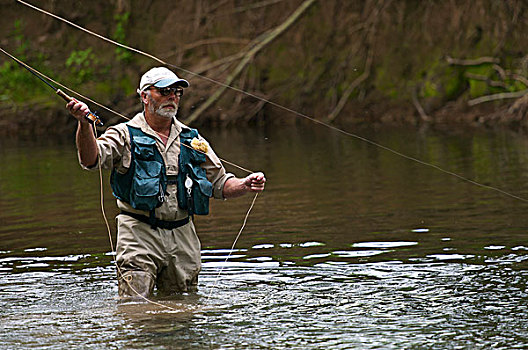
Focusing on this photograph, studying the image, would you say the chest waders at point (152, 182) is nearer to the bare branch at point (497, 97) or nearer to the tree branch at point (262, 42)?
the tree branch at point (262, 42)

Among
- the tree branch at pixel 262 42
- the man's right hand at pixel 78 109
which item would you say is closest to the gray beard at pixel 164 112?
the man's right hand at pixel 78 109

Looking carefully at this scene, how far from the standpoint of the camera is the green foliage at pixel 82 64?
22047 mm

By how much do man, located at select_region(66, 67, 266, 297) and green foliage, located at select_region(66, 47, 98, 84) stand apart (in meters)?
16.7

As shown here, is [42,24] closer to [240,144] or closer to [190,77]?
[190,77]

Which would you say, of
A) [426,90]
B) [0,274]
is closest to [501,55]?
[426,90]

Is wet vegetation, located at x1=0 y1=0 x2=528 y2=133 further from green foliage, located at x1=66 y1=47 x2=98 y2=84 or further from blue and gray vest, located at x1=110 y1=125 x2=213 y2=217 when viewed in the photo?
blue and gray vest, located at x1=110 y1=125 x2=213 y2=217

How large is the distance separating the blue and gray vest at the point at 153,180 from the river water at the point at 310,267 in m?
0.56

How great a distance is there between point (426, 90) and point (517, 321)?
1542 cm

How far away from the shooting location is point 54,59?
22.8 meters

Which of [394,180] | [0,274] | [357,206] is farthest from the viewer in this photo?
[394,180]

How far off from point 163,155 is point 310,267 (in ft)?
4.85

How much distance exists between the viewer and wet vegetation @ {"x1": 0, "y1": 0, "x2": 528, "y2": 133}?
19500 millimetres

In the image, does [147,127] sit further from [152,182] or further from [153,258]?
[153,258]

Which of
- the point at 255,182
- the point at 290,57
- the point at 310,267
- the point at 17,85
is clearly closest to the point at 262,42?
the point at 290,57
